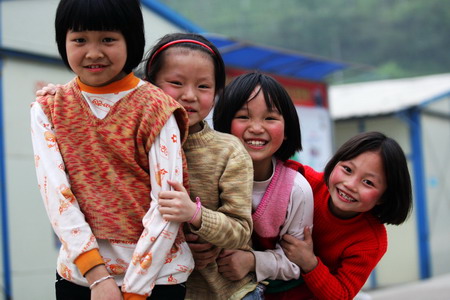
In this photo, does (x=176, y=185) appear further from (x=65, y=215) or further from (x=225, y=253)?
(x=225, y=253)

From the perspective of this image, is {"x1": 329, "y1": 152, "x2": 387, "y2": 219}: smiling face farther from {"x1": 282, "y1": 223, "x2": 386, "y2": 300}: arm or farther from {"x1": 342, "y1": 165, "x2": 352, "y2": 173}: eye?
{"x1": 282, "y1": 223, "x2": 386, "y2": 300}: arm

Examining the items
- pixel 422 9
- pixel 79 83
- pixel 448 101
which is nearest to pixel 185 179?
pixel 79 83

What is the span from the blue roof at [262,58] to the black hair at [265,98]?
11.9 ft

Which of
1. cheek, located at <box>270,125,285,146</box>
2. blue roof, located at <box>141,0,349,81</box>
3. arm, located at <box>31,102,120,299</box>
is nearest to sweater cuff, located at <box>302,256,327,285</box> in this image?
cheek, located at <box>270,125,285,146</box>

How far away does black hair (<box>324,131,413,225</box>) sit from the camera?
240cm

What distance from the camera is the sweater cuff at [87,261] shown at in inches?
64.9

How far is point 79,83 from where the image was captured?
1.84 m

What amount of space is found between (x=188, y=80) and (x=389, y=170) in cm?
91

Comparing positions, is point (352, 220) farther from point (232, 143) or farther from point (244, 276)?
point (232, 143)

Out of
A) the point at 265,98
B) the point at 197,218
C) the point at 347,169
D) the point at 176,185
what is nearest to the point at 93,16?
the point at 176,185

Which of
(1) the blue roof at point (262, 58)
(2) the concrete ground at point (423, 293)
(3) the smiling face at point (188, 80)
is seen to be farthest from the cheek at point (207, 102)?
(2) the concrete ground at point (423, 293)

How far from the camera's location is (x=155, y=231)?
1690mm

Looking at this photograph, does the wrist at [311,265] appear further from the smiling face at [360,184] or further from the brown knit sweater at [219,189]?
the brown knit sweater at [219,189]

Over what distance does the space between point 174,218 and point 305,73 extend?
7172 mm
